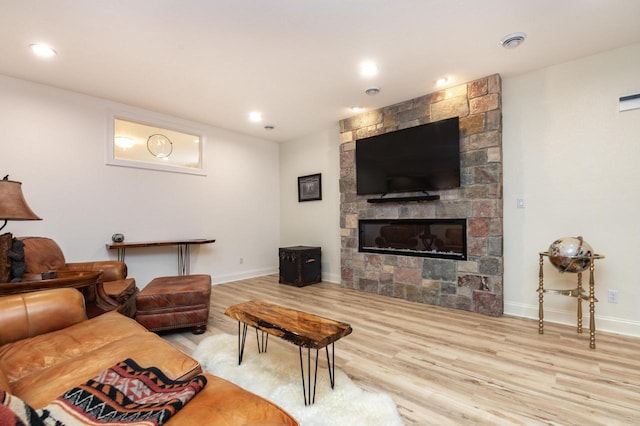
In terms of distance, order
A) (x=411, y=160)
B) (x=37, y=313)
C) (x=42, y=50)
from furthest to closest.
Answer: (x=411, y=160)
(x=42, y=50)
(x=37, y=313)

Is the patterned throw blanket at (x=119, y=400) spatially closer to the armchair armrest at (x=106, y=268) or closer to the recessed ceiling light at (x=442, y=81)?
the armchair armrest at (x=106, y=268)

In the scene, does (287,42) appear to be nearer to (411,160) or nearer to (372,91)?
(372,91)

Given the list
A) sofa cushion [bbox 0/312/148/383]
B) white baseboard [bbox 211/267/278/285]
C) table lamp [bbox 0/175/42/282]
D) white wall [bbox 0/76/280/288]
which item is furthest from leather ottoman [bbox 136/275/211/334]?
white baseboard [bbox 211/267/278/285]

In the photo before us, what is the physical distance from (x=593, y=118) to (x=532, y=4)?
1.39 m

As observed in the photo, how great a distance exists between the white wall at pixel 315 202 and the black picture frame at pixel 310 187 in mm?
76

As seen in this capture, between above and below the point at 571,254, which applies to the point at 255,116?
above

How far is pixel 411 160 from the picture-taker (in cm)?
379

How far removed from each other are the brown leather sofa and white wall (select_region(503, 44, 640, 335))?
3119mm

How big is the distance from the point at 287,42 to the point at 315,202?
3.00m

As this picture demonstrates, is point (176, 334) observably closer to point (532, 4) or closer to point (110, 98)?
point (110, 98)

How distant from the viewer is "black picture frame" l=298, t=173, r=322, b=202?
5.16 metres

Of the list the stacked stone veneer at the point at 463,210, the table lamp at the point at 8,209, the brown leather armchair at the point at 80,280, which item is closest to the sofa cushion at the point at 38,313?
the brown leather armchair at the point at 80,280

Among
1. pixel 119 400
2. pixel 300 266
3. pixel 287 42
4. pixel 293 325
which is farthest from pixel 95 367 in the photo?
pixel 300 266

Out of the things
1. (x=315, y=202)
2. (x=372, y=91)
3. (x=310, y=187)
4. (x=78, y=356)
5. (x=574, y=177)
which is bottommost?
(x=78, y=356)
